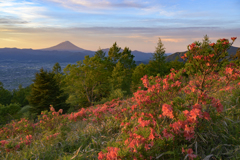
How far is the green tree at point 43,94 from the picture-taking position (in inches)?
789

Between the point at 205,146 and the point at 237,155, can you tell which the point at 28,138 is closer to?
the point at 205,146

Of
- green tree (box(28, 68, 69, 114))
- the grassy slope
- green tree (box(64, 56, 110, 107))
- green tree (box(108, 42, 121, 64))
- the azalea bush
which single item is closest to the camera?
the azalea bush

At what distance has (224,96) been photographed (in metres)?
4.76

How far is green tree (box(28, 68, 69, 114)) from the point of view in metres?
20.0

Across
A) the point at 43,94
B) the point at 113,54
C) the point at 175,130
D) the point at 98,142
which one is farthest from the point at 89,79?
the point at 175,130

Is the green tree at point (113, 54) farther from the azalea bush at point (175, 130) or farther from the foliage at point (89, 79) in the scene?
the azalea bush at point (175, 130)

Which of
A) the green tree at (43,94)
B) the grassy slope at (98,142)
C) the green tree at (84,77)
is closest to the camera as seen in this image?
the grassy slope at (98,142)

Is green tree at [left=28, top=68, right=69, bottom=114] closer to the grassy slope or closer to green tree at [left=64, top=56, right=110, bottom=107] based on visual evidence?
green tree at [left=64, top=56, right=110, bottom=107]

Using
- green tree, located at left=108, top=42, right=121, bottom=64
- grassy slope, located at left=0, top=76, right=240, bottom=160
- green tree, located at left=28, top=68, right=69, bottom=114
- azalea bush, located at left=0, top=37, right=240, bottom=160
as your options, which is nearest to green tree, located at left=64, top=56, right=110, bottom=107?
green tree, located at left=28, top=68, right=69, bottom=114

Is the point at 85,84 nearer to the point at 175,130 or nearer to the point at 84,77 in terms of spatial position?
the point at 84,77

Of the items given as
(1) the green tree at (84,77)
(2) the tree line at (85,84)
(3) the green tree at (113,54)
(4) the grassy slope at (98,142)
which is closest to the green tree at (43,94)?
(2) the tree line at (85,84)

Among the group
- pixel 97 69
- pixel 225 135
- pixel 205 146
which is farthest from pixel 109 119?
→ pixel 97 69

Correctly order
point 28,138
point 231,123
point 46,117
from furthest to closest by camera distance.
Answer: point 46,117 < point 28,138 < point 231,123

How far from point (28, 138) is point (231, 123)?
18.7ft
